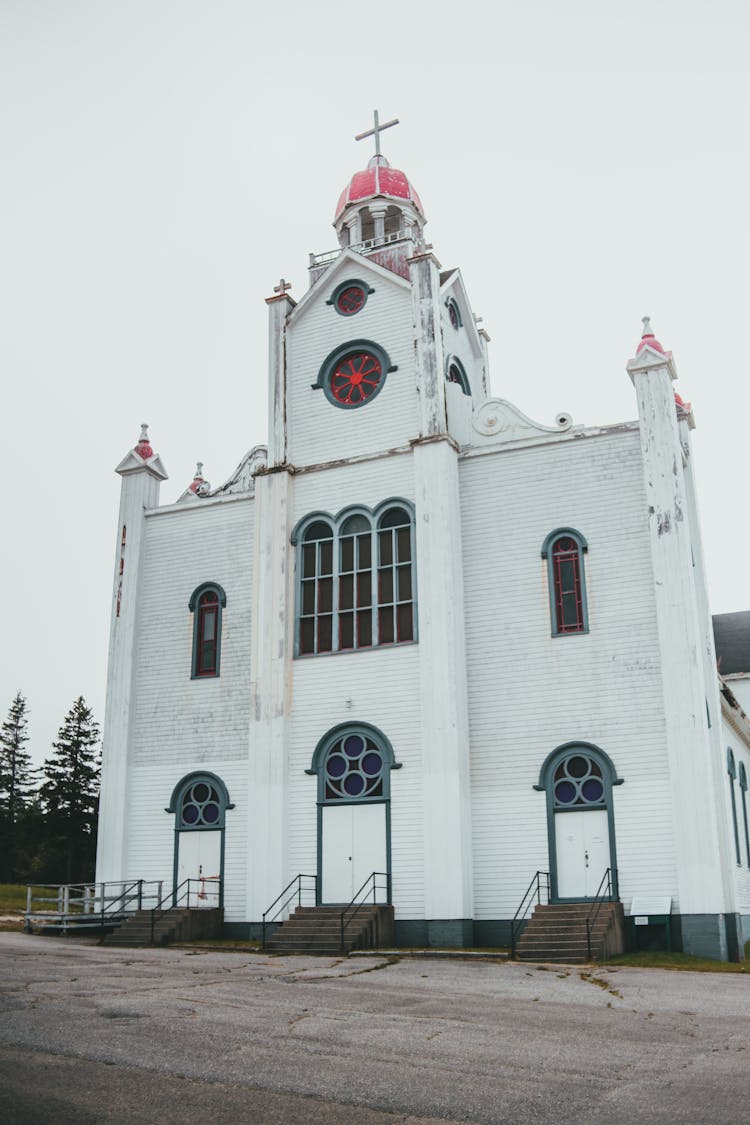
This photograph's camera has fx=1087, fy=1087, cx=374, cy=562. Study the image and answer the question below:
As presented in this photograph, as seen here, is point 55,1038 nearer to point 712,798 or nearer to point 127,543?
point 712,798

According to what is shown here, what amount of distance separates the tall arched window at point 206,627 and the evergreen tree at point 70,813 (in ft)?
102

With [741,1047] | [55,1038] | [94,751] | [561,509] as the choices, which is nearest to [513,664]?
[561,509]

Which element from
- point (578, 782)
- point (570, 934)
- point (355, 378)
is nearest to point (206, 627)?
point (355, 378)

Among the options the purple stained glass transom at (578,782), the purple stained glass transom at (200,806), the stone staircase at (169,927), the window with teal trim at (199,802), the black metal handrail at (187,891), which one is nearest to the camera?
the purple stained glass transom at (578,782)

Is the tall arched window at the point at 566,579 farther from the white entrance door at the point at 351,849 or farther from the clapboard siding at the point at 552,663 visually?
the white entrance door at the point at 351,849

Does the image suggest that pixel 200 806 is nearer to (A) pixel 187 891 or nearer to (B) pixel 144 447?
(A) pixel 187 891

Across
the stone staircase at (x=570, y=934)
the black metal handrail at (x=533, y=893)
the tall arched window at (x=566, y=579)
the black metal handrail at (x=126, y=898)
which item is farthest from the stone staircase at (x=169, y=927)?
the tall arched window at (x=566, y=579)

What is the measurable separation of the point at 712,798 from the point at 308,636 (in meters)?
9.94

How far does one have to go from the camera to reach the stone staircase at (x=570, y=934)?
19.3 m

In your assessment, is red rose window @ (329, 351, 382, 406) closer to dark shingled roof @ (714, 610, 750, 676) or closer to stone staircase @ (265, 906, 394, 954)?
stone staircase @ (265, 906, 394, 954)

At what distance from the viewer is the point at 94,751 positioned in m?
57.7

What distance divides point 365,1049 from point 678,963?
11.4m

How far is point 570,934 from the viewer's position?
19984mm

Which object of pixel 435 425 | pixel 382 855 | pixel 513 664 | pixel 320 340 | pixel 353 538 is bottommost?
pixel 382 855
